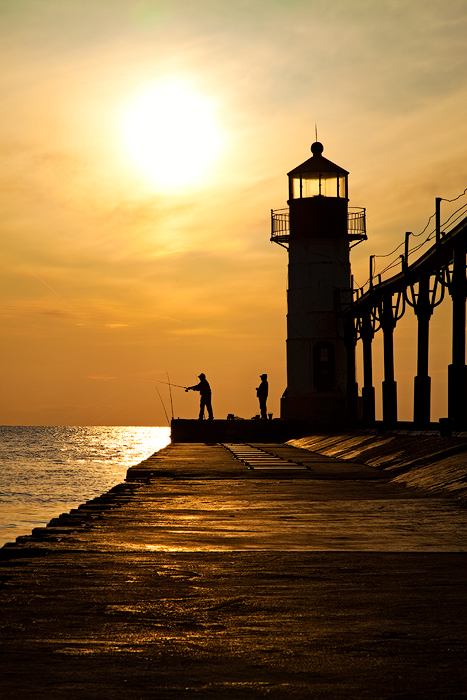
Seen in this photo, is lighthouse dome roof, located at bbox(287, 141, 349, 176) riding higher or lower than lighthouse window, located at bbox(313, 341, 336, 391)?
higher

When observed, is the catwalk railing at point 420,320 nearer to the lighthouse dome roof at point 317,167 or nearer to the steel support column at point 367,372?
the steel support column at point 367,372

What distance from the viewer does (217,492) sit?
33.1 ft

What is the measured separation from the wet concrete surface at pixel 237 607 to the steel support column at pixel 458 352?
10.7m

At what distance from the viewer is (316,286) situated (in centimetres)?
3894

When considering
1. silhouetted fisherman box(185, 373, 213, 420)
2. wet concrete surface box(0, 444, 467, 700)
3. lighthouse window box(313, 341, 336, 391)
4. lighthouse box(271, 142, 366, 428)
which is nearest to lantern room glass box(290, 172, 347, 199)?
lighthouse box(271, 142, 366, 428)

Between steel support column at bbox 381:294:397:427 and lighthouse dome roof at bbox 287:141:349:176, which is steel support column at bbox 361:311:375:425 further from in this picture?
lighthouse dome roof at bbox 287:141:349:176

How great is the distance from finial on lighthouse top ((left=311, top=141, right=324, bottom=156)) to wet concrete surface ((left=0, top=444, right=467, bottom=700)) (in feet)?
115

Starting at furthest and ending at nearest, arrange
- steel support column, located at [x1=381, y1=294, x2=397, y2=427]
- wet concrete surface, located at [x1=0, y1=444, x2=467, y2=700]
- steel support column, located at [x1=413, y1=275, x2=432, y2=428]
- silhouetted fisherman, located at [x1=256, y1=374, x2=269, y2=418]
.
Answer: silhouetted fisherman, located at [x1=256, y1=374, x2=269, y2=418]
steel support column, located at [x1=381, y1=294, x2=397, y2=427]
steel support column, located at [x1=413, y1=275, x2=432, y2=428]
wet concrete surface, located at [x1=0, y1=444, x2=467, y2=700]

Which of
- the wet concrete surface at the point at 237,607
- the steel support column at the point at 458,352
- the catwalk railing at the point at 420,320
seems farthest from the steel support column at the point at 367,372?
the wet concrete surface at the point at 237,607

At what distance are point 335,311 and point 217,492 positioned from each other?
28728mm

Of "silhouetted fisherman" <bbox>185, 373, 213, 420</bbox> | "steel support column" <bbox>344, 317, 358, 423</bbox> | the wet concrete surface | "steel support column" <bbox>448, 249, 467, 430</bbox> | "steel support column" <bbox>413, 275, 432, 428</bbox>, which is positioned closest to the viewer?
the wet concrete surface

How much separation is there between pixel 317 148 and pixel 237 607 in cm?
3860

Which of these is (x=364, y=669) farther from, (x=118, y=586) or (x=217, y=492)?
(x=217, y=492)

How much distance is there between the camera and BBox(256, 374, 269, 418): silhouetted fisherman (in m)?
38.2
